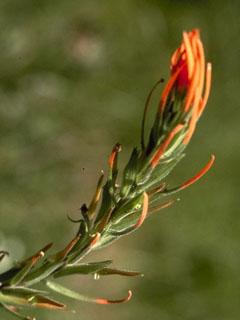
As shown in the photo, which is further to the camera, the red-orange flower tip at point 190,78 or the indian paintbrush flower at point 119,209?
the indian paintbrush flower at point 119,209

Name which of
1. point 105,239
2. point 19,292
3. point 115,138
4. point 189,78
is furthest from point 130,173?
point 115,138

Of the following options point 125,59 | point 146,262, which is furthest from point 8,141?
point 146,262

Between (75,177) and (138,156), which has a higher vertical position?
(75,177)

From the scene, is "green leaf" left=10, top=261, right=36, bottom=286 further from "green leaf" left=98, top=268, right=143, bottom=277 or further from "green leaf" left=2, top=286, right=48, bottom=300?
"green leaf" left=98, top=268, right=143, bottom=277

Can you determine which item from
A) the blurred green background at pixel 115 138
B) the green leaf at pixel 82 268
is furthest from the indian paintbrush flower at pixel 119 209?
the blurred green background at pixel 115 138

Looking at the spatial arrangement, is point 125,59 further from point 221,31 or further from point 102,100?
point 221,31

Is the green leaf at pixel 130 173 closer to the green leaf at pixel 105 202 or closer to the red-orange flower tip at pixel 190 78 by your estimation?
the green leaf at pixel 105 202
